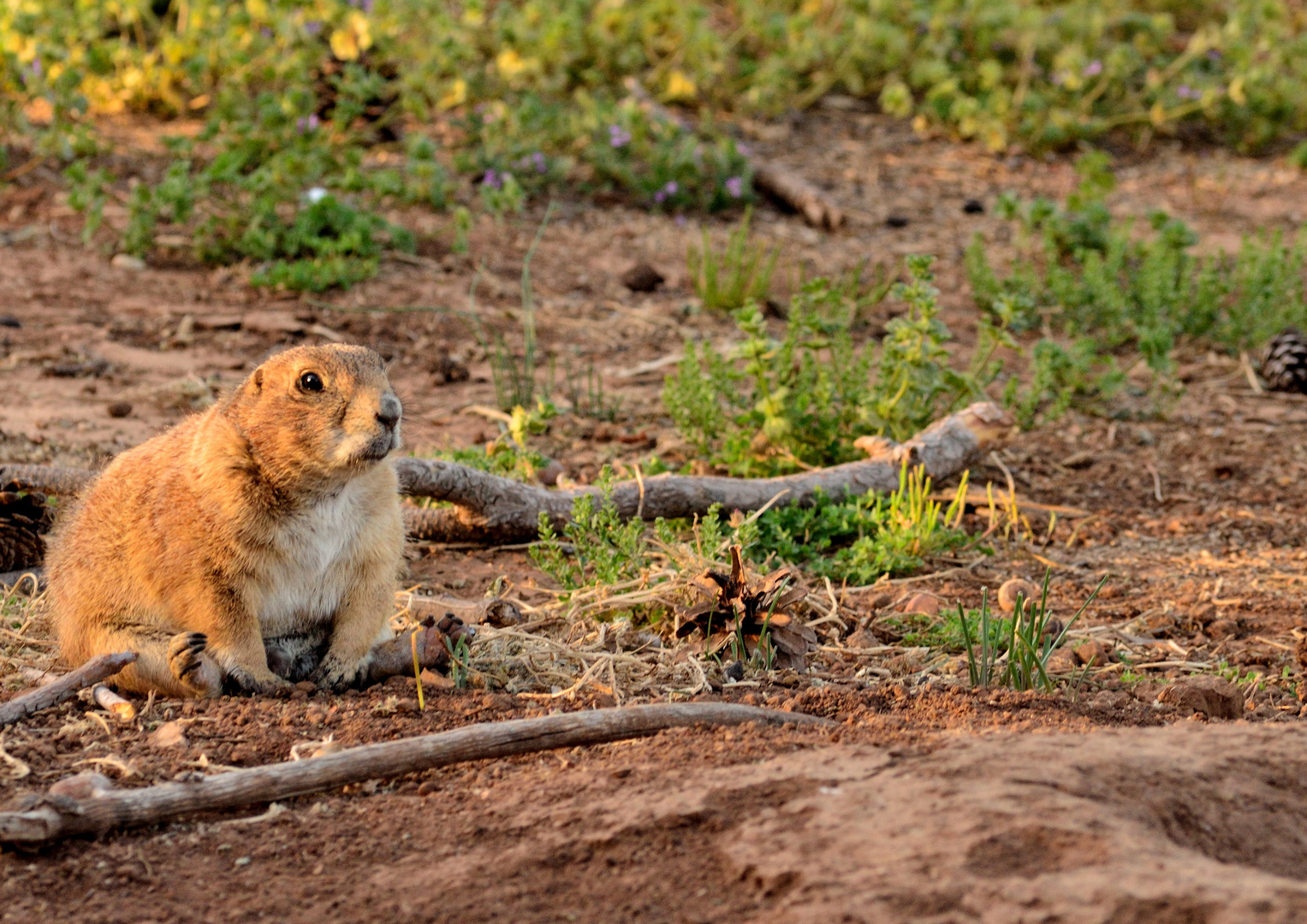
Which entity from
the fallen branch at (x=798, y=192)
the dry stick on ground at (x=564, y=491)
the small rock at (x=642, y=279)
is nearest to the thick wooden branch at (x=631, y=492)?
the dry stick on ground at (x=564, y=491)

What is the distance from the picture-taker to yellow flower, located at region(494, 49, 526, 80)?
10.2m

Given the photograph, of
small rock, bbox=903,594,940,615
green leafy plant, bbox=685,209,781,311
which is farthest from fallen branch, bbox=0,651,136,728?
green leafy plant, bbox=685,209,781,311

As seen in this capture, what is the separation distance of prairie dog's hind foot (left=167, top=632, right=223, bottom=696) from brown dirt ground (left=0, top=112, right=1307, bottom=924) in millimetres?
74

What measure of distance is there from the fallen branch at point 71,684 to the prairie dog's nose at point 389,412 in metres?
0.83

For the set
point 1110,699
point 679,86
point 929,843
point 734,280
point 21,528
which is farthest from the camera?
point 679,86

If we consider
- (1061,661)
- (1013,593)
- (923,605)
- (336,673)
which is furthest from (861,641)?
(336,673)

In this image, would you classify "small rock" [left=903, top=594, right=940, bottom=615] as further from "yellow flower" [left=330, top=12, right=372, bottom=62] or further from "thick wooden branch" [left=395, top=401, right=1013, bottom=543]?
"yellow flower" [left=330, top=12, right=372, bottom=62]

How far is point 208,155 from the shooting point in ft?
31.7

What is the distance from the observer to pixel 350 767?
2814 millimetres

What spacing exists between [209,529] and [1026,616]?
2328 mm

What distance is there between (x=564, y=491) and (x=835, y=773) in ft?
8.54

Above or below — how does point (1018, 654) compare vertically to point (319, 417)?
below

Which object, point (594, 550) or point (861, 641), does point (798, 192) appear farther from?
point (861, 641)

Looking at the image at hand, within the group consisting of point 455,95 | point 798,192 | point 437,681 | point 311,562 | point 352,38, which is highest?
point 352,38
